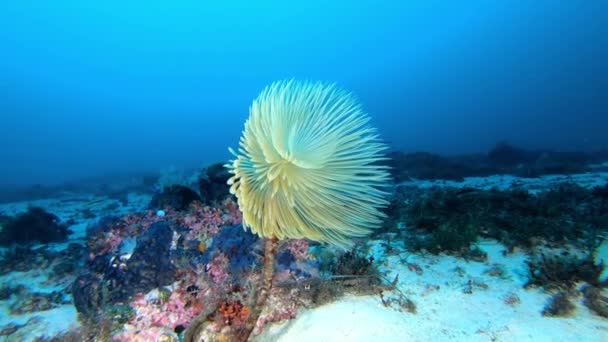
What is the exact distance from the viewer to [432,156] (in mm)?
19734

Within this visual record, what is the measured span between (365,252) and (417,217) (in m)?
1.63

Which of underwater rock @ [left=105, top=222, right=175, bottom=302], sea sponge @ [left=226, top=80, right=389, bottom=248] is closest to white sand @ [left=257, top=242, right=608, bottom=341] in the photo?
sea sponge @ [left=226, top=80, right=389, bottom=248]

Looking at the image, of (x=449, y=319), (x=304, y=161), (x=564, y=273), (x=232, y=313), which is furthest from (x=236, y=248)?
(x=564, y=273)

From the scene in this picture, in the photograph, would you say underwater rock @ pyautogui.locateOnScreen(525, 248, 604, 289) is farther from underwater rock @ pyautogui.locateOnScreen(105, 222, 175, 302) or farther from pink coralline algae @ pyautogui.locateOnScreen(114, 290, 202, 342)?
underwater rock @ pyautogui.locateOnScreen(105, 222, 175, 302)

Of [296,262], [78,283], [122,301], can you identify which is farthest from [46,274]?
[296,262]

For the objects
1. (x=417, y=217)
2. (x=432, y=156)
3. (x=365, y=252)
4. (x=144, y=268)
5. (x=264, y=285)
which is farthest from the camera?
(x=432, y=156)

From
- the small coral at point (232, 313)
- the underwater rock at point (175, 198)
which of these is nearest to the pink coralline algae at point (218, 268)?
the small coral at point (232, 313)

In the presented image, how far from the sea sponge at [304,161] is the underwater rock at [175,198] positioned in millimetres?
4522

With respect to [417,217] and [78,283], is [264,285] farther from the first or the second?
[417,217]

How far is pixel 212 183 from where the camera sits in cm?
751

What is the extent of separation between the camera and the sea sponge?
7.70 ft

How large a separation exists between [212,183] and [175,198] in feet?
3.29

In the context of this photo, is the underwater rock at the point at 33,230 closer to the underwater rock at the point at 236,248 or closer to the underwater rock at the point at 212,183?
the underwater rock at the point at 212,183

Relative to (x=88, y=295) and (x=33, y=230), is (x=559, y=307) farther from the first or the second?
(x=33, y=230)
